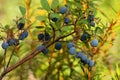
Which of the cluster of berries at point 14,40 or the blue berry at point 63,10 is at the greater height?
the blue berry at point 63,10

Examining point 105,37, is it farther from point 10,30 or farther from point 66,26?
point 10,30

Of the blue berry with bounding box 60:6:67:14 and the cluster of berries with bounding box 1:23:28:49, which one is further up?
the blue berry with bounding box 60:6:67:14


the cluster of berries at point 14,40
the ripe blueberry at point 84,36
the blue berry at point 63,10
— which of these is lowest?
the ripe blueberry at point 84,36

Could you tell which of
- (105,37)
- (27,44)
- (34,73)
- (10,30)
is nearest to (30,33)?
(27,44)

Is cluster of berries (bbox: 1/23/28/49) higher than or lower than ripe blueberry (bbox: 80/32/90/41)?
higher

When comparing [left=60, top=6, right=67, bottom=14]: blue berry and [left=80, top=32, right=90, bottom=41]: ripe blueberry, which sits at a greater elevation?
[left=60, top=6, right=67, bottom=14]: blue berry

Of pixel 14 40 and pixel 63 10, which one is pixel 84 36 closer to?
pixel 63 10

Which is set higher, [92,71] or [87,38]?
[87,38]

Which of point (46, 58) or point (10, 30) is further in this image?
point (46, 58)

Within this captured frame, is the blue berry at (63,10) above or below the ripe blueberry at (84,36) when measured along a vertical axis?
above

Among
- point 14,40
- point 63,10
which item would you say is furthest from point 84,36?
point 14,40

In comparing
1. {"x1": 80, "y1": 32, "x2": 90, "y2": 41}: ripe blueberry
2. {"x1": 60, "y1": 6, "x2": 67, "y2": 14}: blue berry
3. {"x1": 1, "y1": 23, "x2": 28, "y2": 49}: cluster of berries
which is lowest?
{"x1": 80, "y1": 32, "x2": 90, "y2": 41}: ripe blueberry

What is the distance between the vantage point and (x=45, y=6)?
1067mm

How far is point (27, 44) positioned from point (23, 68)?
103 mm
